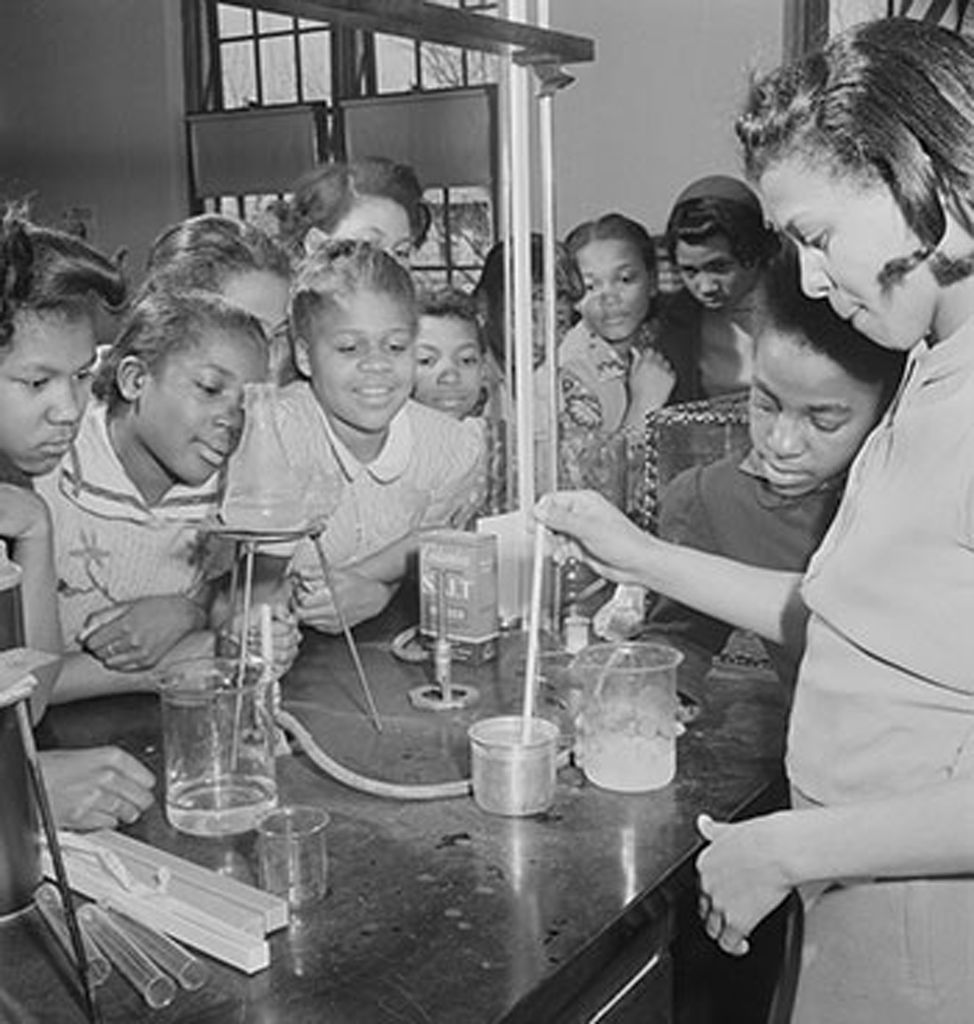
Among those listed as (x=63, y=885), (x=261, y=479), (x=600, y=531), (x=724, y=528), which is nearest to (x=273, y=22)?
(x=261, y=479)

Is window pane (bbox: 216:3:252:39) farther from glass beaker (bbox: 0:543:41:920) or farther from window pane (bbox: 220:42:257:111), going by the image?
glass beaker (bbox: 0:543:41:920)

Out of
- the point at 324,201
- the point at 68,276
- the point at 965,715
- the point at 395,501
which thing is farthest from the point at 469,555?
the point at 965,715

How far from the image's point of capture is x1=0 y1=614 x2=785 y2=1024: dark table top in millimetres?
981

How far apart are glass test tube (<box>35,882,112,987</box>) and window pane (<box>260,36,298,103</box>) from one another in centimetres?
96

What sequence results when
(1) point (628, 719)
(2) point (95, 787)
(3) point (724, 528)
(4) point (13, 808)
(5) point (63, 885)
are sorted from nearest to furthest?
1. (5) point (63, 885)
2. (4) point (13, 808)
3. (2) point (95, 787)
4. (1) point (628, 719)
5. (3) point (724, 528)

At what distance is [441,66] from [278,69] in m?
0.31

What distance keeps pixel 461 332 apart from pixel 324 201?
1.10 ft

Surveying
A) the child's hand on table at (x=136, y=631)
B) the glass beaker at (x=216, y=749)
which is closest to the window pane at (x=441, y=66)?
the child's hand on table at (x=136, y=631)

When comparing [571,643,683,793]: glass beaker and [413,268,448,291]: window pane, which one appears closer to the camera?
[571,643,683,793]: glass beaker

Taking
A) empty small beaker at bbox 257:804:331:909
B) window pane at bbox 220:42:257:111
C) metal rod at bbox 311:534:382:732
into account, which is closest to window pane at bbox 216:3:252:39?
window pane at bbox 220:42:257:111

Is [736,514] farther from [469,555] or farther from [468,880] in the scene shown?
[468,880]

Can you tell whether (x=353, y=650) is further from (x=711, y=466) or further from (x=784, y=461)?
(x=711, y=466)

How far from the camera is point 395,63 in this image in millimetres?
1761

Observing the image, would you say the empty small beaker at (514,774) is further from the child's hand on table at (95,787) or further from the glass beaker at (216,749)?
the child's hand on table at (95,787)
